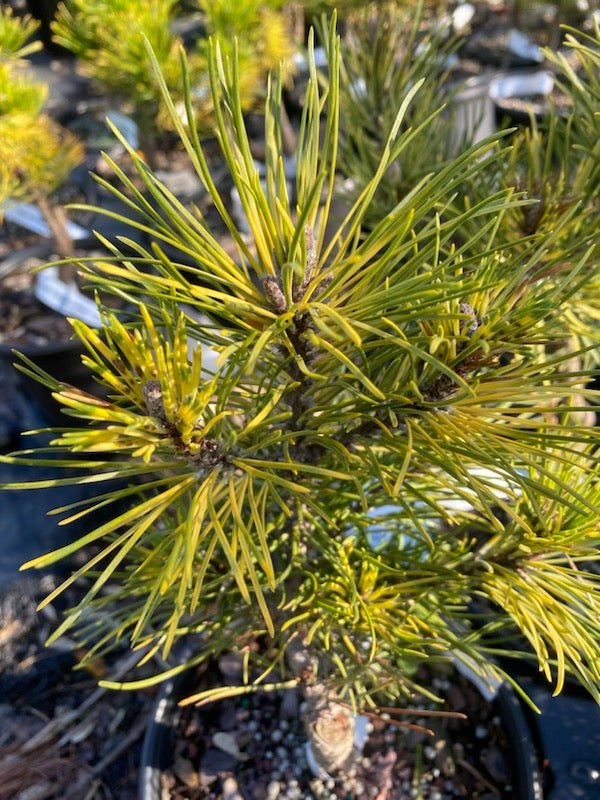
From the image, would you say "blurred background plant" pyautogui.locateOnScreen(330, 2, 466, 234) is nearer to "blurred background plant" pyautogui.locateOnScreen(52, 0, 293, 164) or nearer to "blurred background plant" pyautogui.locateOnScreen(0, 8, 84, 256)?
"blurred background plant" pyautogui.locateOnScreen(52, 0, 293, 164)

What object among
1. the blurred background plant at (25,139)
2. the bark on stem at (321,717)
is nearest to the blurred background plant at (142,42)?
the blurred background plant at (25,139)

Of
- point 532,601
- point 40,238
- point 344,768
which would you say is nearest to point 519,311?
point 532,601

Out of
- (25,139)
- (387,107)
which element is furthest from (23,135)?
(387,107)

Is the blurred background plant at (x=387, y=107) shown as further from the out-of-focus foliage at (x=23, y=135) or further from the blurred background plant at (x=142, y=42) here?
the out-of-focus foliage at (x=23, y=135)

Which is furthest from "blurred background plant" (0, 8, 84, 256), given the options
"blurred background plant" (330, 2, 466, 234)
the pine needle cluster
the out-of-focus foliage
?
the pine needle cluster

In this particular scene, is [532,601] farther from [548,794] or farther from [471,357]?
[548,794]

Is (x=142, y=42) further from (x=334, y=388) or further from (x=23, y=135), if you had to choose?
(x=334, y=388)
